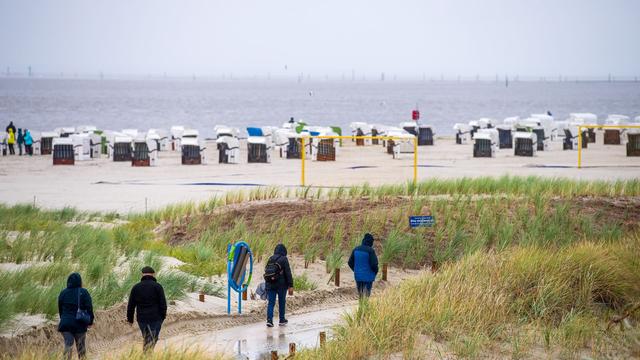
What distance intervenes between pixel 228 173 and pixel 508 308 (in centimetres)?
2149

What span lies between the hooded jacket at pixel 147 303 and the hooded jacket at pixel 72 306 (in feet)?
2.17

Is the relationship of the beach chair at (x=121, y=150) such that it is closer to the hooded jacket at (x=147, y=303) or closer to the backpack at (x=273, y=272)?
the backpack at (x=273, y=272)

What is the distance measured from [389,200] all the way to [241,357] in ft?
36.0

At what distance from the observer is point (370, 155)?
4216cm

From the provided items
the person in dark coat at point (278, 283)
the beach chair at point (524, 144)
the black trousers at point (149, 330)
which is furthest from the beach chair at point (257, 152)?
the black trousers at point (149, 330)

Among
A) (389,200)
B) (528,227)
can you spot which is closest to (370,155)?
(389,200)

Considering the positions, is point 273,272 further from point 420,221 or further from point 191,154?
point 191,154

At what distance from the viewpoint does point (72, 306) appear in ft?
38.5

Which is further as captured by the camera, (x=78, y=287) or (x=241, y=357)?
(x=241, y=357)

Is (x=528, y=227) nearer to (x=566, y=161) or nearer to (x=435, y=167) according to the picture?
(x=435, y=167)

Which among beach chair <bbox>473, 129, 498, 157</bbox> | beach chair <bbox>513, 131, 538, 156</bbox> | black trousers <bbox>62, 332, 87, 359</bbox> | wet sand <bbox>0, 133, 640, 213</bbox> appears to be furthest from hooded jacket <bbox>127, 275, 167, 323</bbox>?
beach chair <bbox>513, 131, 538, 156</bbox>

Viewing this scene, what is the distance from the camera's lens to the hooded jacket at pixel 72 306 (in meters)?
11.7

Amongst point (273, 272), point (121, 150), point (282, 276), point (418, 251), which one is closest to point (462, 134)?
point (121, 150)

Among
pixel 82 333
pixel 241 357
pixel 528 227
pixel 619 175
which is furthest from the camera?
pixel 619 175
